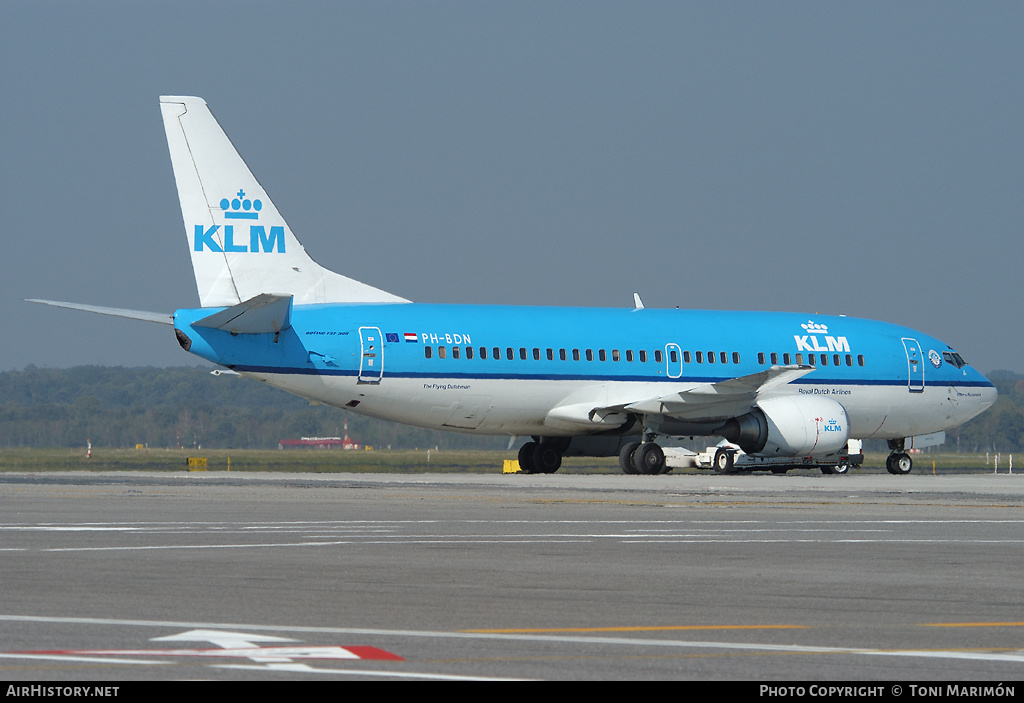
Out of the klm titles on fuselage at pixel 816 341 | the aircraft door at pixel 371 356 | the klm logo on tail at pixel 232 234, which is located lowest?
the aircraft door at pixel 371 356

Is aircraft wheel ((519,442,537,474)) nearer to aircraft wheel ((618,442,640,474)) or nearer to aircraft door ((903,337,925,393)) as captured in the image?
aircraft wheel ((618,442,640,474))

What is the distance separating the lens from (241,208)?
40531mm

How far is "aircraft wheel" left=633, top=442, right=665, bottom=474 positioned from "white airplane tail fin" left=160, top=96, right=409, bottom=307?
33.2 feet

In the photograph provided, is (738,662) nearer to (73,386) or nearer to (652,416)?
(652,416)

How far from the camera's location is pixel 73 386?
498 ft

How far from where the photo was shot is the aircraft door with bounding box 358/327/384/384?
39969mm

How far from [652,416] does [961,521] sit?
827 inches

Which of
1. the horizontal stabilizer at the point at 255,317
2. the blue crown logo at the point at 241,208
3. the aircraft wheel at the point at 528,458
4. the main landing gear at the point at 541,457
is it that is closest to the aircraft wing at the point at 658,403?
the main landing gear at the point at 541,457

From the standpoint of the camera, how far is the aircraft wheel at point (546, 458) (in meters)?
46.8

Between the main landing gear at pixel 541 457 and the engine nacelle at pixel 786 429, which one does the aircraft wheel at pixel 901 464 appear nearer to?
the engine nacelle at pixel 786 429

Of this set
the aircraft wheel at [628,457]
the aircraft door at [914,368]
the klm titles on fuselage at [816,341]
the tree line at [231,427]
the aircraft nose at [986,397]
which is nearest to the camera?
the aircraft wheel at [628,457]

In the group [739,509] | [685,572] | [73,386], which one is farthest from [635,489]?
[73,386]

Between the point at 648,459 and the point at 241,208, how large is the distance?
12812mm

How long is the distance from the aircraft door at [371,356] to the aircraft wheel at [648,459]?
774cm
